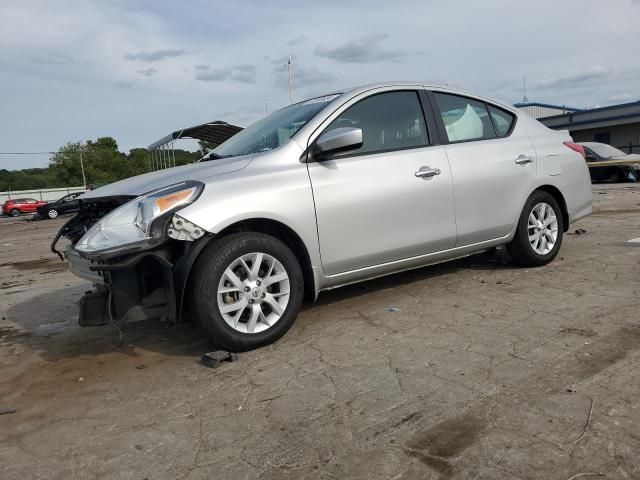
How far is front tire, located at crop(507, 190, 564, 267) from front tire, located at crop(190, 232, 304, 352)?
2.47 metres

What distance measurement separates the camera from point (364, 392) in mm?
2924

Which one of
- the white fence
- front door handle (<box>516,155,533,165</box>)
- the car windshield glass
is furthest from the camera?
the white fence

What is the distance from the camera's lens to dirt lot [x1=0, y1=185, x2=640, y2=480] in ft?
7.59

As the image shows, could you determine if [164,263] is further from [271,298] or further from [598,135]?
[598,135]

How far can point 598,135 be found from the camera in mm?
35688

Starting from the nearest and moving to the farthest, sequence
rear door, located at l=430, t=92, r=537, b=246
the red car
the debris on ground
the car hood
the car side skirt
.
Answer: the debris on ground
the car hood
the car side skirt
rear door, located at l=430, t=92, r=537, b=246
the red car

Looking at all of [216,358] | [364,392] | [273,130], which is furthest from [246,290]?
[273,130]

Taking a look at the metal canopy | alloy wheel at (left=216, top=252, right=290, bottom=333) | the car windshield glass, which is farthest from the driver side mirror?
the car windshield glass

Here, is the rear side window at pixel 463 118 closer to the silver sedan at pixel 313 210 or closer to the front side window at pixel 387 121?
the silver sedan at pixel 313 210

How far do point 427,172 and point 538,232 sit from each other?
1.61 m

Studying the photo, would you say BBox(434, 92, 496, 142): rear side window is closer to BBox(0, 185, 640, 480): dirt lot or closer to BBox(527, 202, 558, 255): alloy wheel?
BBox(527, 202, 558, 255): alloy wheel

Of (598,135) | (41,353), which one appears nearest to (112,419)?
(41,353)

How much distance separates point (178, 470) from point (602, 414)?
6.18 feet

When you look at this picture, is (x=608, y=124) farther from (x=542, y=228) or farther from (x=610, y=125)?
(x=542, y=228)
